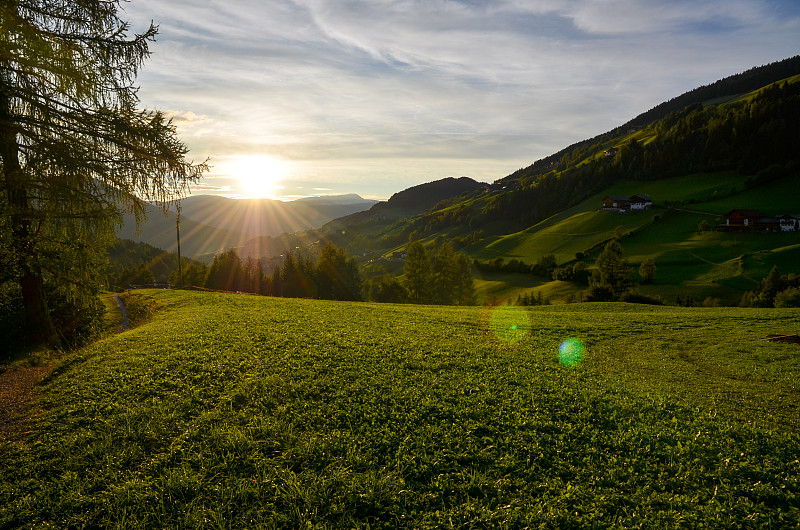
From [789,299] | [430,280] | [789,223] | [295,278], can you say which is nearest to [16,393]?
[430,280]

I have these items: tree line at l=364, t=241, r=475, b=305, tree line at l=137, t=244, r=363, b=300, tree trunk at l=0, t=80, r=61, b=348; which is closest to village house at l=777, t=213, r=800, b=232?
tree line at l=364, t=241, r=475, b=305

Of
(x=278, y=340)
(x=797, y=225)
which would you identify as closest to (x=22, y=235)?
(x=278, y=340)

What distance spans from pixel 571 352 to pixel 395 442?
46.0 ft

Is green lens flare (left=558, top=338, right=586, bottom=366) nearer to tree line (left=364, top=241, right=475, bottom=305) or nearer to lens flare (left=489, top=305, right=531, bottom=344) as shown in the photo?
lens flare (left=489, top=305, right=531, bottom=344)

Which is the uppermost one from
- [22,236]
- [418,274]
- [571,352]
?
[22,236]

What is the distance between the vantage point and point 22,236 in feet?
55.4

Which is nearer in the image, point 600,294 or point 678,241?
point 600,294

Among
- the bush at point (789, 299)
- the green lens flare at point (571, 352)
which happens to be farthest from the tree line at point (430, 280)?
the green lens flare at point (571, 352)

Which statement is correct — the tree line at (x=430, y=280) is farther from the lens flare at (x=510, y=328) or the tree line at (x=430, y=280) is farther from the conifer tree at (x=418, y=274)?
the lens flare at (x=510, y=328)

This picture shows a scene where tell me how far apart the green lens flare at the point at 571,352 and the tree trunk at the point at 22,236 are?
23817mm

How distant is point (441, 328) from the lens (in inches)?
982

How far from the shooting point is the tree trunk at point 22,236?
15.0 m

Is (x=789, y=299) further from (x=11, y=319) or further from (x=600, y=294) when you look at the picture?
(x=11, y=319)

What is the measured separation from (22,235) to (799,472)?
27.4m
